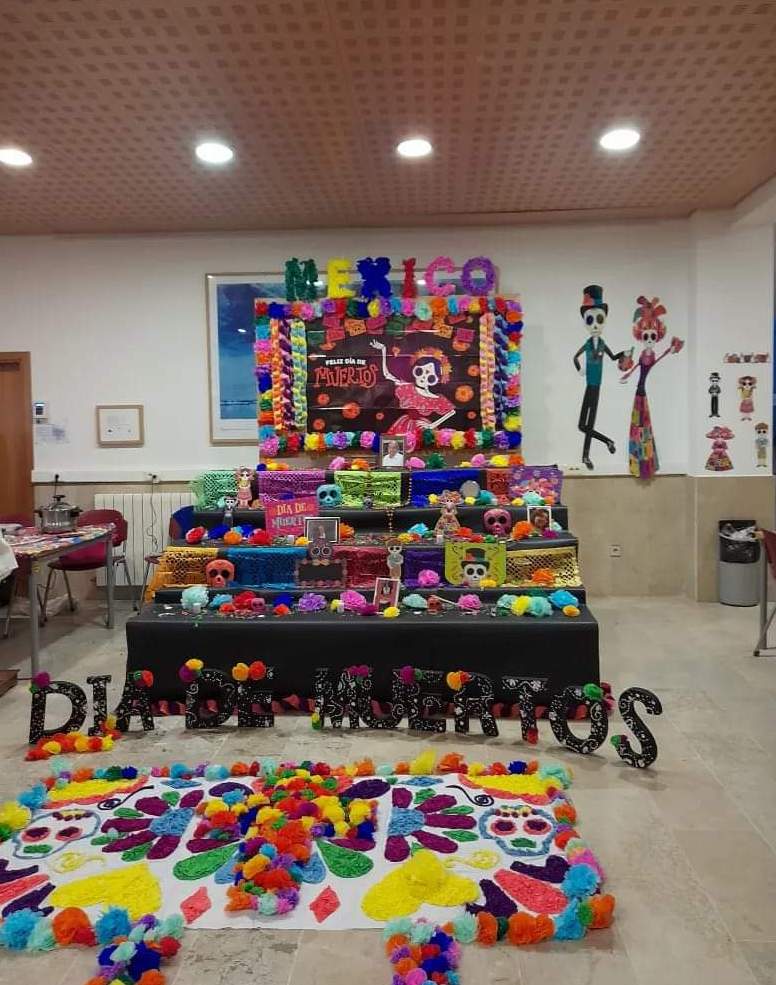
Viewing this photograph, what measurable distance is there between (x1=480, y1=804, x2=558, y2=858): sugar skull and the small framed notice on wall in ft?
16.1

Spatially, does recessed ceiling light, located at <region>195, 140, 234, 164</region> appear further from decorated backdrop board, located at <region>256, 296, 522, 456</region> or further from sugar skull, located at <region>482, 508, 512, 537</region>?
sugar skull, located at <region>482, 508, 512, 537</region>

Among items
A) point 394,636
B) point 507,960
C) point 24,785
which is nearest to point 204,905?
point 507,960

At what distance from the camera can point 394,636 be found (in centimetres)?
372

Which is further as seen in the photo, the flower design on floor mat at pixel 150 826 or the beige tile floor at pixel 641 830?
the flower design on floor mat at pixel 150 826

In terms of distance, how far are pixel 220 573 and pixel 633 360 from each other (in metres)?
3.94

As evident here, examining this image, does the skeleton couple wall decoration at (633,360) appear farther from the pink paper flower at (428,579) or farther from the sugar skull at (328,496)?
the pink paper flower at (428,579)

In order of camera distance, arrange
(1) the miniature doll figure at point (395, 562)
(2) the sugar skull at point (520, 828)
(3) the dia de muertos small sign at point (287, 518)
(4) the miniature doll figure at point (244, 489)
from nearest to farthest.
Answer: (2) the sugar skull at point (520, 828), (1) the miniature doll figure at point (395, 562), (3) the dia de muertos small sign at point (287, 518), (4) the miniature doll figure at point (244, 489)

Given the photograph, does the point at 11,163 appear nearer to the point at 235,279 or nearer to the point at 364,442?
the point at 235,279

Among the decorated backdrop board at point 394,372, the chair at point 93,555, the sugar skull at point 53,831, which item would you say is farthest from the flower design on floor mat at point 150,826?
the decorated backdrop board at point 394,372

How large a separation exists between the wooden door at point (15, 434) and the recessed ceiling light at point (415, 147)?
384 cm

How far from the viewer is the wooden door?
6.63 metres

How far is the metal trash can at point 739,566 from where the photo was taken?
6.01m

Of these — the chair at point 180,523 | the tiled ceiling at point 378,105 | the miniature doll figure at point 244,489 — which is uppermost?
the tiled ceiling at point 378,105

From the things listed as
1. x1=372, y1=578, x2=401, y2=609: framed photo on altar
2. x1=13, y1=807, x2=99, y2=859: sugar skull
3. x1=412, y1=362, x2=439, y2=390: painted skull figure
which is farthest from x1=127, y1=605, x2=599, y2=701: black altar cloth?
x1=412, y1=362, x2=439, y2=390: painted skull figure
